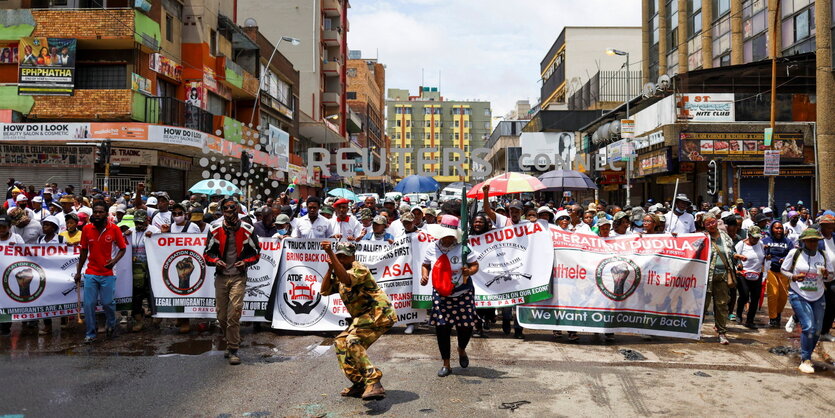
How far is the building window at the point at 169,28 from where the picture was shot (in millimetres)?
26312

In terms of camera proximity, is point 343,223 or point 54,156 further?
point 54,156

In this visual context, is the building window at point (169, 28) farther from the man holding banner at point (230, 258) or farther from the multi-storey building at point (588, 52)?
the multi-storey building at point (588, 52)

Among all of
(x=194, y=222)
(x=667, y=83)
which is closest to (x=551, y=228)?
(x=194, y=222)

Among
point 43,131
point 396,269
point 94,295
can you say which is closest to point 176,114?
point 43,131

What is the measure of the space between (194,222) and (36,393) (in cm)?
390

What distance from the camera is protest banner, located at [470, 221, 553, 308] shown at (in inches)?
326

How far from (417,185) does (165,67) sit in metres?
13.9

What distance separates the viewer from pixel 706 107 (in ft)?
79.2

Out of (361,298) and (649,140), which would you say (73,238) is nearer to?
(361,298)

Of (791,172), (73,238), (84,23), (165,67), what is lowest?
(73,238)

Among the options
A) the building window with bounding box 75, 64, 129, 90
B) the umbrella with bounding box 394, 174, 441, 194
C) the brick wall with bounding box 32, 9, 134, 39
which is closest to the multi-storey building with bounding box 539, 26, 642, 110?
the building window with bounding box 75, 64, 129, 90

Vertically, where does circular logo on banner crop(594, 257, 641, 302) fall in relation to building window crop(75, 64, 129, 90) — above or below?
below

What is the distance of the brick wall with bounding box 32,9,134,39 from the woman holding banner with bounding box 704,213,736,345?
69.7 ft

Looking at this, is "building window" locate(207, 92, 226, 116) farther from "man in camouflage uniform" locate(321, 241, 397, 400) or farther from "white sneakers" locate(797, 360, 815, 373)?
"white sneakers" locate(797, 360, 815, 373)
